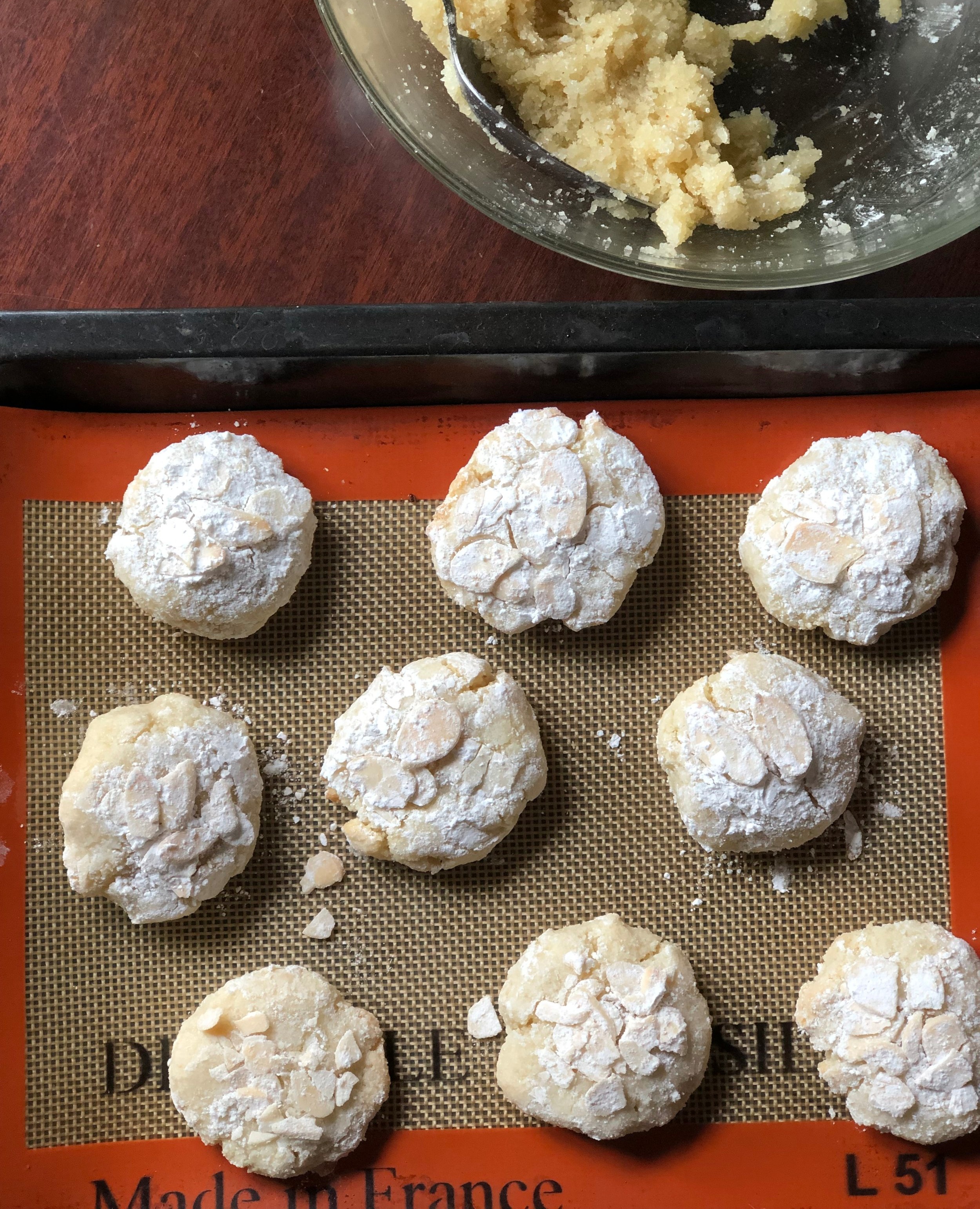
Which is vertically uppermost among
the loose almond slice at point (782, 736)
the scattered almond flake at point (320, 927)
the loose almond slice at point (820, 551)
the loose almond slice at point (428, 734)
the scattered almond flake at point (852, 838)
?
the loose almond slice at point (820, 551)

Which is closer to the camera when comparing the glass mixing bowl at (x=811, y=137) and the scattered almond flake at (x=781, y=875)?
the glass mixing bowl at (x=811, y=137)

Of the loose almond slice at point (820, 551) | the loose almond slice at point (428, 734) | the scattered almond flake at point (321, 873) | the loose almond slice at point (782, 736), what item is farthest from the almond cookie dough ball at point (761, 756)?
the scattered almond flake at point (321, 873)

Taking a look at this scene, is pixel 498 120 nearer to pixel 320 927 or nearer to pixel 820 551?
pixel 820 551

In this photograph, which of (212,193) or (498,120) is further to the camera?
(212,193)

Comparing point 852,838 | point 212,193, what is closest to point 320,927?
point 852,838

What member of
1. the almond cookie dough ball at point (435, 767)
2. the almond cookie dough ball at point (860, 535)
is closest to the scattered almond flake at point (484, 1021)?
the almond cookie dough ball at point (435, 767)

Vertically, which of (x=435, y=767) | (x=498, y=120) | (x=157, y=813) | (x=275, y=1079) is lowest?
(x=275, y=1079)

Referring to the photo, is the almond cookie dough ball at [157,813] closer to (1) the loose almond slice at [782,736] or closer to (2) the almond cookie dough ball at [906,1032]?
(1) the loose almond slice at [782,736]

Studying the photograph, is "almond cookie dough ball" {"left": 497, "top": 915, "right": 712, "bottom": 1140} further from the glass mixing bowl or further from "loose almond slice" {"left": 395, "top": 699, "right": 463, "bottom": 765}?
the glass mixing bowl

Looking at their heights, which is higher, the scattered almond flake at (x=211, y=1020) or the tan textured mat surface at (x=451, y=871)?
the tan textured mat surface at (x=451, y=871)
